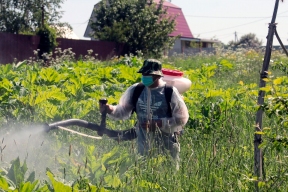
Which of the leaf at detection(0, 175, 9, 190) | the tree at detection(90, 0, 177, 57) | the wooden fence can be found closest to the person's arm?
the leaf at detection(0, 175, 9, 190)

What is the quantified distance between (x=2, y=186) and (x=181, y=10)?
48.3 metres

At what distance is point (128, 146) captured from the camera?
5.21m

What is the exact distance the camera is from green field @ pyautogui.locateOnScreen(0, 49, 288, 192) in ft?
10.3

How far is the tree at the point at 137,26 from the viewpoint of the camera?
2838 cm

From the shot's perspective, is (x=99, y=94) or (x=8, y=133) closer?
(x=8, y=133)

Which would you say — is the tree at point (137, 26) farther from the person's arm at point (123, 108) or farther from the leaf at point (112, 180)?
the leaf at point (112, 180)

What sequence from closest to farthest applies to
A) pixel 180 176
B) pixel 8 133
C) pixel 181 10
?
pixel 180 176 → pixel 8 133 → pixel 181 10

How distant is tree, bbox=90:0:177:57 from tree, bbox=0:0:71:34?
6.22 meters

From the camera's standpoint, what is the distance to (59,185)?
2.90m

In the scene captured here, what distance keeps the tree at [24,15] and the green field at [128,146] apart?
1050 inches

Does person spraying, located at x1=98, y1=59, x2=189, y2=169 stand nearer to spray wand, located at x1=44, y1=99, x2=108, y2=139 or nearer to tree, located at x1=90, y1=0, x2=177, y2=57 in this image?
spray wand, located at x1=44, y1=99, x2=108, y2=139

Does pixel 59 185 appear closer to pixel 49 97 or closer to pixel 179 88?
pixel 179 88

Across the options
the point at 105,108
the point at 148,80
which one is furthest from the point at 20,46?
the point at 148,80

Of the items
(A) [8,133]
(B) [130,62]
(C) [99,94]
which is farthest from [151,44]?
(A) [8,133]
